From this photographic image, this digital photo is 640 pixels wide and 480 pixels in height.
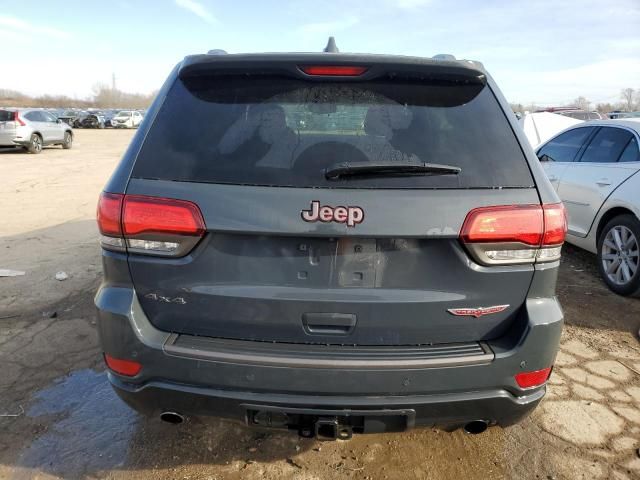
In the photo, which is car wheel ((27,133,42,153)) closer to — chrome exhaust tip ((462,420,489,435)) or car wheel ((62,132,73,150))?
car wheel ((62,132,73,150))

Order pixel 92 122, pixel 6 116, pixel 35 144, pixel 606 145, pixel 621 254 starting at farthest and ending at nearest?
pixel 92 122
pixel 35 144
pixel 6 116
pixel 606 145
pixel 621 254

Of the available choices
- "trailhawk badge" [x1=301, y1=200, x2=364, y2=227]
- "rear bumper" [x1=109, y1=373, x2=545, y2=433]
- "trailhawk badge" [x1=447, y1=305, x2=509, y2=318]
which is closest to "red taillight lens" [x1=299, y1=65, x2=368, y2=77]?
"trailhawk badge" [x1=301, y1=200, x2=364, y2=227]

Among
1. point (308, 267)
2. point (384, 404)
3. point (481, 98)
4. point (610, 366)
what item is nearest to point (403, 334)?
point (384, 404)

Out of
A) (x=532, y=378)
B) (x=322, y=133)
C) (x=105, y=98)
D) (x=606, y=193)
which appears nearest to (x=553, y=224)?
(x=532, y=378)

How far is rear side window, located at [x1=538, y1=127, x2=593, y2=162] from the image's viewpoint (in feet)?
19.1

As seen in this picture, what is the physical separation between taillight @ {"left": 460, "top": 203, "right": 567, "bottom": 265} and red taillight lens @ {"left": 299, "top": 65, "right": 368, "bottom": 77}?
749 mm

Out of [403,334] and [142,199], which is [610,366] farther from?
[142,199]

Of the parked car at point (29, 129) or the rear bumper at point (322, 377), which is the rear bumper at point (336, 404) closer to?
the rear bumper at point (322, 377)

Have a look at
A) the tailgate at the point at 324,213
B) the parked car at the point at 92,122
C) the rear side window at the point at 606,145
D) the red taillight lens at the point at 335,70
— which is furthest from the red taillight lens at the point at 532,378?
the parked car at the point at 92,122

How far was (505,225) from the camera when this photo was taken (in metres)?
1.88

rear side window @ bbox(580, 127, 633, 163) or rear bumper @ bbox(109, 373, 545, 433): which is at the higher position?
rear side window @ bbox(580, 127, 633, 163)

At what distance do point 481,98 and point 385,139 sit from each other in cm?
49

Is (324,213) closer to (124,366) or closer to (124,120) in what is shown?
(124,366)

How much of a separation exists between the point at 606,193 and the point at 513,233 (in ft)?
12.5
